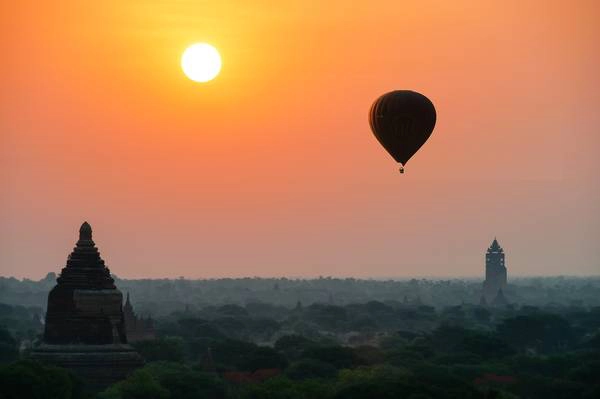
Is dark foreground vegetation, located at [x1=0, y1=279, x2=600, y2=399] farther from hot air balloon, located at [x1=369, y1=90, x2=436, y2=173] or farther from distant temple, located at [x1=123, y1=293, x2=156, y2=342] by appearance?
hot air balloon, located at [x1=369, y1=90, x2=436, y2=173]

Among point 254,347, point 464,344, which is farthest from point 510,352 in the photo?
point 254,347

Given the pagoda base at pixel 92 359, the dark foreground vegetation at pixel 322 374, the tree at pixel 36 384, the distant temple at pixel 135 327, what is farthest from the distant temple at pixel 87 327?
the distant temple at pixel 135 327

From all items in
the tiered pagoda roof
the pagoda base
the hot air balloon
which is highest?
Result: the hot air balloon

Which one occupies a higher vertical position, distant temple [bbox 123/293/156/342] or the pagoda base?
distant temple [bbox 123/293/156/342]

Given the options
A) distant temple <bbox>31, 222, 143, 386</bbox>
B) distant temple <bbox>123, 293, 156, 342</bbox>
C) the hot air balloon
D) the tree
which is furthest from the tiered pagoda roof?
distant temple <bbox>123, 293, 156, 342</bbox>

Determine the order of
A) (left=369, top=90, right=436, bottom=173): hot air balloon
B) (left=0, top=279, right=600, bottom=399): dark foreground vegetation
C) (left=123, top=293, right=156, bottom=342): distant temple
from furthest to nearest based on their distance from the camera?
(left=123, top=293, right=156, bottom=342): distant temple
(left=369, top=90, right=436, bottom=173): hot air balloon
(left=0, top=279, right=600, bottom=399): dark foreground vegetation

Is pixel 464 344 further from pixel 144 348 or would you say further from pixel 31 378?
pixel 31 378

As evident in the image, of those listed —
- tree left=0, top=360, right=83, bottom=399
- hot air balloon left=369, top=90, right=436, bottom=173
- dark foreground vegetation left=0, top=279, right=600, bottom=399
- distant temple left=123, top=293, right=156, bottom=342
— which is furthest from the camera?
distant temple left=123, top=293, right=156, bottom=342

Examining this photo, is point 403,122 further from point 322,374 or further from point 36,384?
point 322,374
